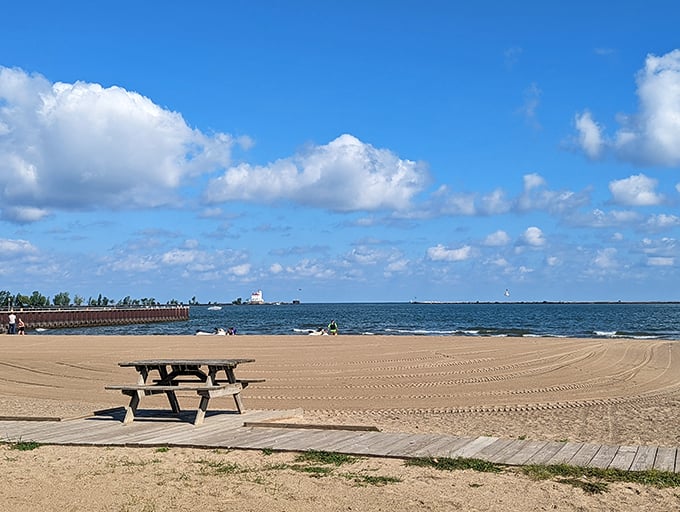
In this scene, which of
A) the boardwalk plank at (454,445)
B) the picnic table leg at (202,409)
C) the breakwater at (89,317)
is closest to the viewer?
the boardwalk plank at (454,445)

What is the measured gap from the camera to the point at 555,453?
7.74 metres

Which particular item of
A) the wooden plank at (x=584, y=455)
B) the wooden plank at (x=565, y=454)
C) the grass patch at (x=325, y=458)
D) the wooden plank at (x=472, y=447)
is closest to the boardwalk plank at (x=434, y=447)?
the wooden plank at (x=472, y=447)

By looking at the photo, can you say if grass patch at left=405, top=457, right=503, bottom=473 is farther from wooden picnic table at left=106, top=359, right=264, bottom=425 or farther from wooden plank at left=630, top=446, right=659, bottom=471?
wooden picnic table at left=106, top=359, right=264, bottom=425

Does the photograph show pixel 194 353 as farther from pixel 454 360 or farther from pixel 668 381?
pixel 668 381

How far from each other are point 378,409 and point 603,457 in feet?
21.3

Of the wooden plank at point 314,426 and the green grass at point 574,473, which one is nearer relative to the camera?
the green grass at point 574,473

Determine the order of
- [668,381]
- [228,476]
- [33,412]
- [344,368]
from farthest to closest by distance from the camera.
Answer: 1. [344,368]
2. [668,381]
3. [33,412]
4. [228,476]

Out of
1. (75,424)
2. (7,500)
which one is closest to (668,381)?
(75,424)

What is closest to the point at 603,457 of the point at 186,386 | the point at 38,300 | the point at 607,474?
the point at 607,474

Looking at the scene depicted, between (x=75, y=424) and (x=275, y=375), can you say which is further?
(x=275, y=375)

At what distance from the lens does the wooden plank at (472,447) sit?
7696 millimetres

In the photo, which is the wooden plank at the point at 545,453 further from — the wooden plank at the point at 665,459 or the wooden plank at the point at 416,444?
the wooden plank at the point at 416,444

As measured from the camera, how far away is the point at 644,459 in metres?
7.34

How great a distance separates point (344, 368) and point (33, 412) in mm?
10308
